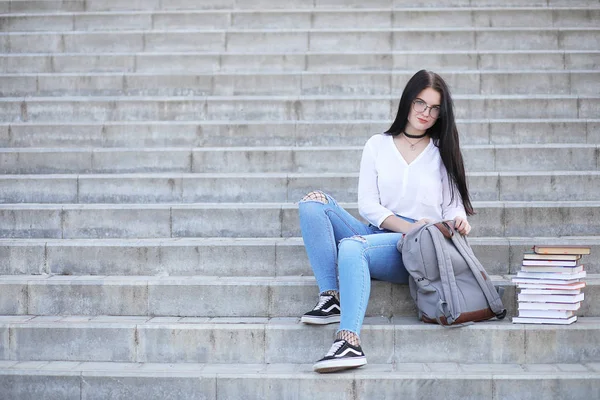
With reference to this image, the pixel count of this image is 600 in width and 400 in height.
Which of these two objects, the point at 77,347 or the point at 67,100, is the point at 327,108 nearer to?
the point at 67,100

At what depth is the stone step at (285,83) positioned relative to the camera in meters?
7.26

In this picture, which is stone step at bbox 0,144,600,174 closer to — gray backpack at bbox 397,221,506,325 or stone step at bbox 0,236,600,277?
stone step at bbox 0,236,600,277

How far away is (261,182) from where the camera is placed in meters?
6.11

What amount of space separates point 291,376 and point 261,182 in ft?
6.88

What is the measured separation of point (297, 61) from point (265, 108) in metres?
0.88

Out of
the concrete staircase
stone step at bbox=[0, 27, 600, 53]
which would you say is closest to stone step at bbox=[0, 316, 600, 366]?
the concrete staircase

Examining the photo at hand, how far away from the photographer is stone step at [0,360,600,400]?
4250 mm

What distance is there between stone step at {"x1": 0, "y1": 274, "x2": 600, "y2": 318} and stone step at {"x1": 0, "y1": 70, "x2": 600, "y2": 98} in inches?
105

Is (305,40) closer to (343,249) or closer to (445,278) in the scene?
(343,249)

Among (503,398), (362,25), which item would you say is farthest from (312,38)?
(503,398)

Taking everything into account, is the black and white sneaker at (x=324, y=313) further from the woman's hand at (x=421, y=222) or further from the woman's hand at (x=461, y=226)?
the woman's hand at (x=461, y=226)

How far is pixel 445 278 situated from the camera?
14.5ft

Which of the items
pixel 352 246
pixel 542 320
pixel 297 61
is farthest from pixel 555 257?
pixel 297 61

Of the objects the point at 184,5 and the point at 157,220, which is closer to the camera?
the point at 157,220
